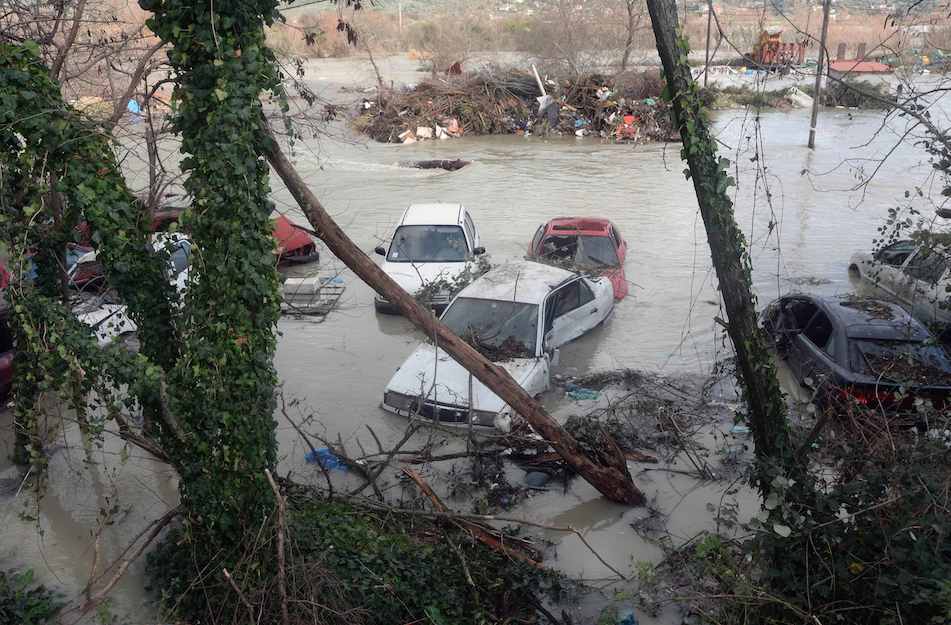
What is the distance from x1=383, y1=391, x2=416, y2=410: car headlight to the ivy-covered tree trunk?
3101mm

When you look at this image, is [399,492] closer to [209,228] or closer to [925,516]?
[209,228]

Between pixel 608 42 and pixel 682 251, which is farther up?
pixel 608 42

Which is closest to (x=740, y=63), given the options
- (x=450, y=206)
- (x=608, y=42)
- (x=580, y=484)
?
(x=608, y=42)

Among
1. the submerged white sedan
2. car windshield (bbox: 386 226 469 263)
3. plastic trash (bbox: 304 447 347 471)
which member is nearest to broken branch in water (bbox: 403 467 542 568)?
the submerged white sedan

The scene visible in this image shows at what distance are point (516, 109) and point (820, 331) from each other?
2367 cm

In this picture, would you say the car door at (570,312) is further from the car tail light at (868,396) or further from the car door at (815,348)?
the car tail light at (868,396)

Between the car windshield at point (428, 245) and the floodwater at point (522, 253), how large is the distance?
1.16m

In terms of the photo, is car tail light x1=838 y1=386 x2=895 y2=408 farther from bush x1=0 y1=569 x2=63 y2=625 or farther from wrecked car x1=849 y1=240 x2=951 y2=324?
bush x1=0 y1=569 x2=63 y2=625

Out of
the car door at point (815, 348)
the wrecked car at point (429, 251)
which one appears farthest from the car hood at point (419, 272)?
the car door at point (815, 348)

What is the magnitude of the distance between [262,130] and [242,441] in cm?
241

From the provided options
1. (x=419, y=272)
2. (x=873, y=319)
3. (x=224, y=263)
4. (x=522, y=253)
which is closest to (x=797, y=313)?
(x=873, y=319)

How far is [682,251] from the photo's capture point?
17.2 metres

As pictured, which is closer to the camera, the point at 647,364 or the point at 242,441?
the point at 242,441

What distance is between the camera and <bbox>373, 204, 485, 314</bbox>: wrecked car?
43.1 feet
